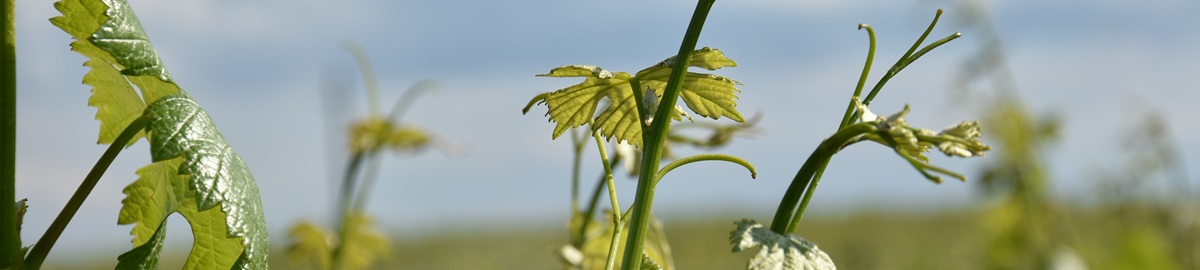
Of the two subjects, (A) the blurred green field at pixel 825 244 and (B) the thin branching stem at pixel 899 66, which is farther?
(A) the blurred green field at pixel 825 244

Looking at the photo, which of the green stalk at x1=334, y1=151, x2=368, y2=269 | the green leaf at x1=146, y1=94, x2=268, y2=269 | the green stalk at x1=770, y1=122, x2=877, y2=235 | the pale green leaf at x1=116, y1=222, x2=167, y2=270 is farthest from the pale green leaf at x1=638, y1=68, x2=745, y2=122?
the green stalk at x1=334, y1=151, x2=368, y2=269

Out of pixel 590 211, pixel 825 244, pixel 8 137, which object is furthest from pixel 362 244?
pixel 825 244

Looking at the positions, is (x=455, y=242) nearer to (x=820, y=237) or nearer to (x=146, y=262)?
(x=820, y=237)

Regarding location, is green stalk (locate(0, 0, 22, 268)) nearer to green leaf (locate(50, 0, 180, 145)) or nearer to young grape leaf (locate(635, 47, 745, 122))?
green leaf (locate(50, 0, 180, 145))

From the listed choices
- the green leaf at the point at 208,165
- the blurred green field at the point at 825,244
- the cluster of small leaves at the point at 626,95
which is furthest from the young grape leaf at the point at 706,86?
the blurred green field at the point at 825,244

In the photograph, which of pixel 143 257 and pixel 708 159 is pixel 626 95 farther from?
pixel 143 257

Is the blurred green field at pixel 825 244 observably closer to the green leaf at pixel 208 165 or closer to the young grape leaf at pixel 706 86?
the young grape leaf at pixel 706 86
